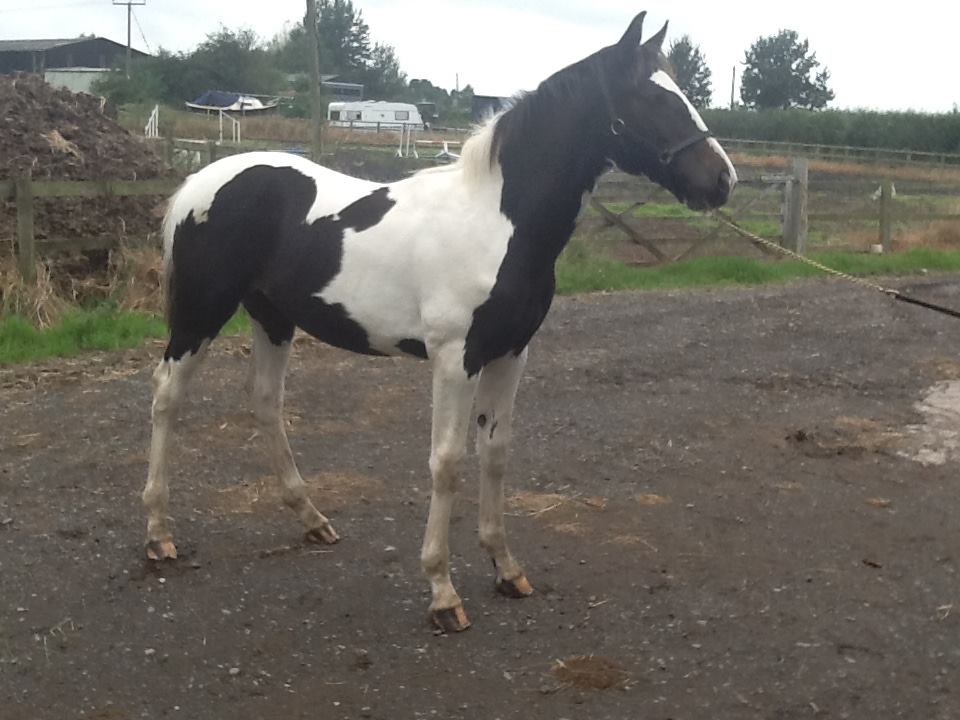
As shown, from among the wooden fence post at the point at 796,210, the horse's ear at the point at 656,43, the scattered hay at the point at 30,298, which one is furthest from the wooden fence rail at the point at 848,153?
the horse's ear at the point at 656,43

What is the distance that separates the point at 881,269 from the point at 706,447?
30.6 ft

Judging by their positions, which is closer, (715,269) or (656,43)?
(656,43)

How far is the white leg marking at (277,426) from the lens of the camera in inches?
196

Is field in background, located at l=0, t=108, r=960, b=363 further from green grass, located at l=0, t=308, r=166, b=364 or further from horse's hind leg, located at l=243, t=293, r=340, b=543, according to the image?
horse's hind leg, located at l=243, t=293, r=340, b=543

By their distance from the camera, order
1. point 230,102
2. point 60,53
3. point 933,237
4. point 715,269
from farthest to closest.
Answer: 1. point 60,53
2. point 230,102
3. point 933,237
4. point 715,269

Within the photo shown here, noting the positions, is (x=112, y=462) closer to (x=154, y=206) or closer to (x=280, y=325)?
(x=280, y=325)

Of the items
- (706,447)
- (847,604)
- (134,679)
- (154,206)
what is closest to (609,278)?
(154,206)

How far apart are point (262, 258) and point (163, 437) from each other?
0.99m

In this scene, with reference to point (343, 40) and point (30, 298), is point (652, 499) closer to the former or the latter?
point (30, 298)

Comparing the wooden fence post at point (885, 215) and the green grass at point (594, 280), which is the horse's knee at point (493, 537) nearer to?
the green grass at point (594, 280)

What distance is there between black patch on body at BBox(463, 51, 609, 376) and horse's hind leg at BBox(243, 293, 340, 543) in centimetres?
140

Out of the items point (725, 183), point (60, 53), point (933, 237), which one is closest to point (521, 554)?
point (725, 183)

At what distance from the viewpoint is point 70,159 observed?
34.3 feet

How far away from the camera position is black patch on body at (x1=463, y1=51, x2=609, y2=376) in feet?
13.2
